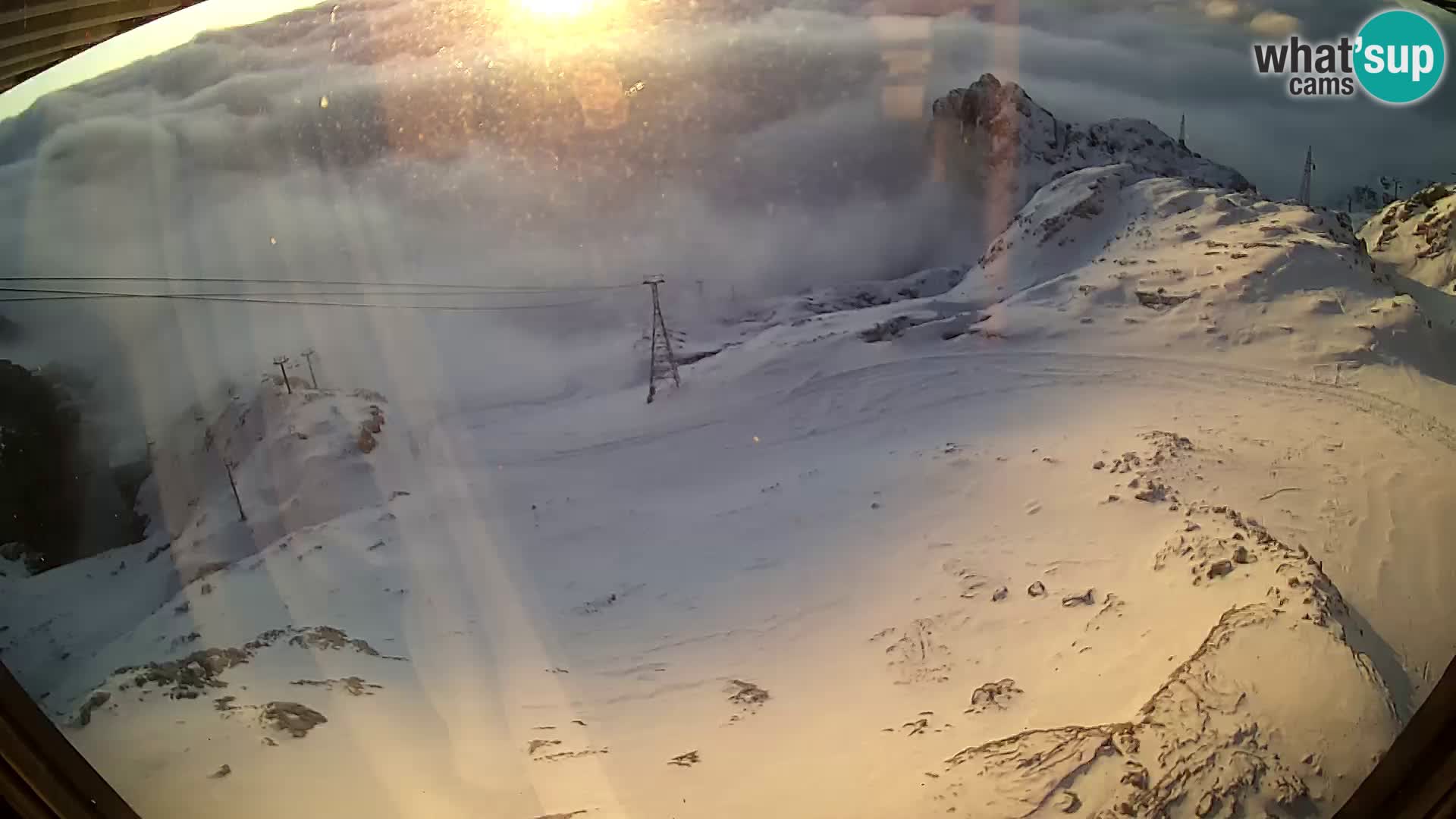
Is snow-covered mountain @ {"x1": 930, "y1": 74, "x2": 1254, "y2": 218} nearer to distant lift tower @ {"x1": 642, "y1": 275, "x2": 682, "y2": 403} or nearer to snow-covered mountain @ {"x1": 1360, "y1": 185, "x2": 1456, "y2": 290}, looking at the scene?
snow-covered mountain @ {"x1": 1360, "y1": 185, "x2": 1456, "y2": 290}

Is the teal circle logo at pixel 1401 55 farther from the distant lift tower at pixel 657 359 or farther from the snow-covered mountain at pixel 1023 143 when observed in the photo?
the distant lift tower at pixel 657 359

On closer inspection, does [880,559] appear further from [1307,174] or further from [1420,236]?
[1420,236]

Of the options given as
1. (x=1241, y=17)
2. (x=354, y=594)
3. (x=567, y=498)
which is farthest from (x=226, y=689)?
(x=1241, y=17)

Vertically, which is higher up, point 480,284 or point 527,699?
point 480,284

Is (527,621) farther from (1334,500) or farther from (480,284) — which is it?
(1334,500)

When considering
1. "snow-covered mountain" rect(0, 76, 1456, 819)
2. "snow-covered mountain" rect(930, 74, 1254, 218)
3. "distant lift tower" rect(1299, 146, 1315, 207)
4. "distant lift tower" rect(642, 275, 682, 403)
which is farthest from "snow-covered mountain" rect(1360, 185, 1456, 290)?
"distant lift tower" rect(642, 275, 682, 403)

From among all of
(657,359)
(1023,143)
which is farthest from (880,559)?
(1023,143)
